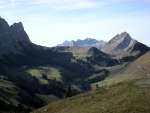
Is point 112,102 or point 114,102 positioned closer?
point 114,102

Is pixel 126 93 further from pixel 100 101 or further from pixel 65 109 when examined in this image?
pixel 65 109

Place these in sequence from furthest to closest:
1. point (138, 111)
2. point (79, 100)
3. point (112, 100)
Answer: point (79, 100) < point (112, 100) < point (138, 111)

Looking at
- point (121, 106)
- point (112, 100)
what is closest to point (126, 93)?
point (112, 100)

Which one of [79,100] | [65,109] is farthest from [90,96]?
[65,109]

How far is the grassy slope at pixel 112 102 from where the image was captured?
5012 cm

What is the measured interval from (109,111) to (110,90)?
47.2 ft

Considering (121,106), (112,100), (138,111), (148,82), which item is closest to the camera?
(138,111)

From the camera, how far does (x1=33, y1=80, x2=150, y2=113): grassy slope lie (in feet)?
164

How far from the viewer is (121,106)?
167 ft

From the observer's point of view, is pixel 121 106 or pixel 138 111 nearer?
pixel 138 111

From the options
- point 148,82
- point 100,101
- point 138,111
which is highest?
point 148,82

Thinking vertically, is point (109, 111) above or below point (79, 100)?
below

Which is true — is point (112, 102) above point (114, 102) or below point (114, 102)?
above

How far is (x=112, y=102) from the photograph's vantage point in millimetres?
54156
